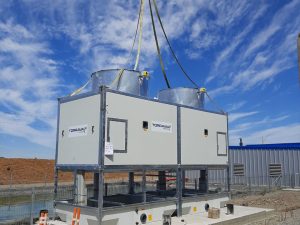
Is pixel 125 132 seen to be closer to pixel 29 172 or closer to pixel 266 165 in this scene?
pixel 266 165

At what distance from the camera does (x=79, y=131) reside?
1191cm

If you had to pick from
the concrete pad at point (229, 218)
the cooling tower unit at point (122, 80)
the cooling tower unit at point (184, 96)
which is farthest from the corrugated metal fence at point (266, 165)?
the cooling tower unit at point (122, 80)

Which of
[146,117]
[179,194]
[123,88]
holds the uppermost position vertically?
[123,88]

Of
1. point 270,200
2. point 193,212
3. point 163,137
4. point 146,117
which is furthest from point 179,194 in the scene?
point 270,200

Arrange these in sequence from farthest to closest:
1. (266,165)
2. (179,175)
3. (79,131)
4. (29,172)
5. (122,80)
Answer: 1. (29,172)
2. (266,165)
3. (179,175)
4. (122,80)
5. (79,131)

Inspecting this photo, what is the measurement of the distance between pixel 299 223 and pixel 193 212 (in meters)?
4.06

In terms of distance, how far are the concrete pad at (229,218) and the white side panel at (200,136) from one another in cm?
218

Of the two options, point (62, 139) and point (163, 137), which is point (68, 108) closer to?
point (62, 139)

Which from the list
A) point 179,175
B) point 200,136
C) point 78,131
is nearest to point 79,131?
point 78,131

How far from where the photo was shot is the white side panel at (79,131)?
11250 millimetres

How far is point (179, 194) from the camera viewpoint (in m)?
13.5

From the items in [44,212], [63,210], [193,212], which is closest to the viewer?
[44,212]

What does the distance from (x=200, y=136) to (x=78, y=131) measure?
5.72 meters

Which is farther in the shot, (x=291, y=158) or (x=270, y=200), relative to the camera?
(x=291, y=158)
